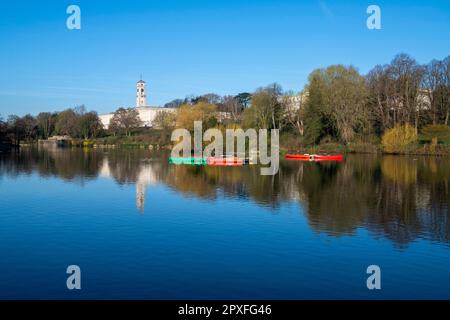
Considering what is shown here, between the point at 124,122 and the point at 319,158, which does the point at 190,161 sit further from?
the point at 124,122

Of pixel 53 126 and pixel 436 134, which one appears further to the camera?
pixel 53 126

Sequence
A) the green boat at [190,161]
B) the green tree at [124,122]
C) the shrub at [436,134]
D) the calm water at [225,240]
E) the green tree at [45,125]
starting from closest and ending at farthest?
1. the calm water at [225,240]
2. the green boat at [190,161]
3. the shrub at [436,134]
4. the green tree at [124,122]
5. the green tree at [45,125]

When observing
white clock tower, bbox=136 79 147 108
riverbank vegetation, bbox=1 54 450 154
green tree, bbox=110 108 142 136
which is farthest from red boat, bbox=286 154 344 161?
white clock tower, bbox=136 79 147 108

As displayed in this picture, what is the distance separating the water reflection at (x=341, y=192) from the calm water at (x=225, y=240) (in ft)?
0.34

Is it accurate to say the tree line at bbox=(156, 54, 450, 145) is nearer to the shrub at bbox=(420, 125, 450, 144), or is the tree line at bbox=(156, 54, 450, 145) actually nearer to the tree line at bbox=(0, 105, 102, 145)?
the shrub at bbox=(420, 125, 450, 144)

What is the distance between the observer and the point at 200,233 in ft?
57.6

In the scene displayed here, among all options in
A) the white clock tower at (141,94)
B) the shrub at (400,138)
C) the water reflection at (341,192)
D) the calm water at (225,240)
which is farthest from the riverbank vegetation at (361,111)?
the white clock tower at (141,94)

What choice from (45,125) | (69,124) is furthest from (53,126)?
(69,124)

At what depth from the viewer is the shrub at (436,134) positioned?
65.9 meters

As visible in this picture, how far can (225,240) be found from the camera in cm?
1652

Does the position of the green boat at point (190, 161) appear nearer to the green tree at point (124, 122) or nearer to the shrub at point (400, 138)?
the shrub at point (400, 138)

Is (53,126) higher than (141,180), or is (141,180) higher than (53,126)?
(53,126)

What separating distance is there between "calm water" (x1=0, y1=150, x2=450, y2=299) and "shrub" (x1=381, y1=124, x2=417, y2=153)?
1411 inches

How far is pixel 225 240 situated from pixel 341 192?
1376cm
